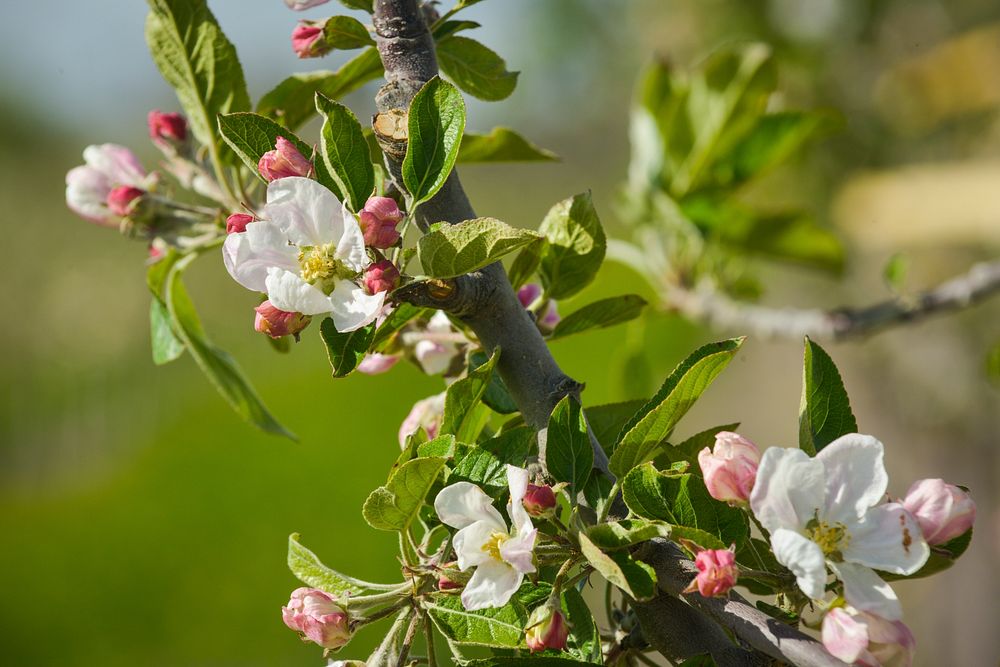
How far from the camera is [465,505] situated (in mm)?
374

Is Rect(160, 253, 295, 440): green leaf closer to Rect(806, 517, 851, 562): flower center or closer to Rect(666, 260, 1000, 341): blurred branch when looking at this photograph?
Rect(806, 517, 851, 562): flower center

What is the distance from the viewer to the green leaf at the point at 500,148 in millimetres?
563

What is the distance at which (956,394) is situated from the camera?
2.88m

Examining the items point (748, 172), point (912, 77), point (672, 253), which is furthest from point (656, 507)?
point (912, 77)

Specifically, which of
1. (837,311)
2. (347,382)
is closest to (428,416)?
(837,311)

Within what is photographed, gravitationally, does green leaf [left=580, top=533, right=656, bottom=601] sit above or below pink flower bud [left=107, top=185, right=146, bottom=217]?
below

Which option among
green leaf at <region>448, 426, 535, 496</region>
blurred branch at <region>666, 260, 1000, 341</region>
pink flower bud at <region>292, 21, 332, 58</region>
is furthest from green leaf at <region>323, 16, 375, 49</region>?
blurred branch at <region>666, 260, 1000, 341</region>

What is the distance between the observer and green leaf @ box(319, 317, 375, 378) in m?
0.38

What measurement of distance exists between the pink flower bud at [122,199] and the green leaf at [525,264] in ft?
0.83

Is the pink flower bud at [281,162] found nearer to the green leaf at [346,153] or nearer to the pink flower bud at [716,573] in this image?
the green leaf at [346,153]

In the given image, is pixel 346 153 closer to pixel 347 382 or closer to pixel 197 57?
pixel 197 57

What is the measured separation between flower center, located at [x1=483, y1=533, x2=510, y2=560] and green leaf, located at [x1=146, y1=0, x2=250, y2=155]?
0.32m

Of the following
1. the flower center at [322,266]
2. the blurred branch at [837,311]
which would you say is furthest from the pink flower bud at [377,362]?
the blurred branch at [837,311]

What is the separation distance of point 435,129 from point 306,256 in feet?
0.25
